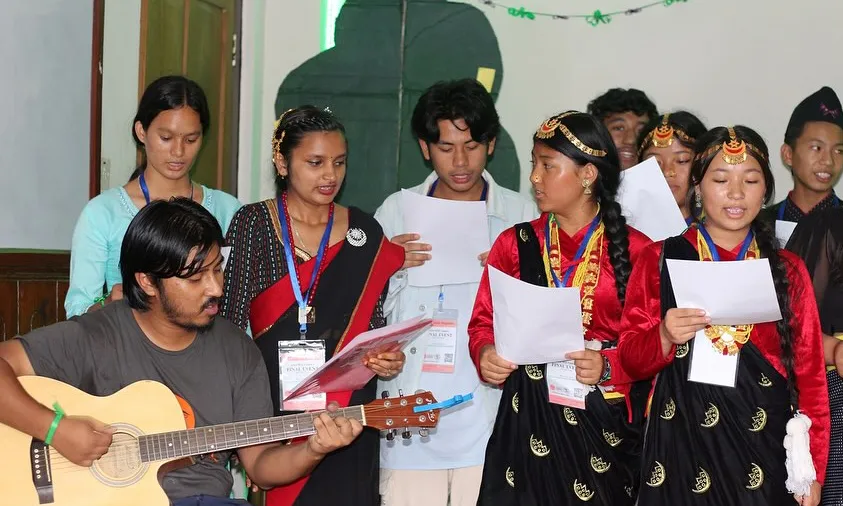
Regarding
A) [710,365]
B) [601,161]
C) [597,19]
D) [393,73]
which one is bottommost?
[710,365]

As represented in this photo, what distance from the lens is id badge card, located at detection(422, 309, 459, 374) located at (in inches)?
136

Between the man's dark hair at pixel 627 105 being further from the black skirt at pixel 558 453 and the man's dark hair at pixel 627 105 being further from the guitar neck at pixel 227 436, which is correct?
the guitar neck at pixel 227 436

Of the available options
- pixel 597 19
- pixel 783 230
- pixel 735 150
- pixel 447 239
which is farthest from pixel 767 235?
pixel 597 19

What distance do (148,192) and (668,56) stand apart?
3.06 meters

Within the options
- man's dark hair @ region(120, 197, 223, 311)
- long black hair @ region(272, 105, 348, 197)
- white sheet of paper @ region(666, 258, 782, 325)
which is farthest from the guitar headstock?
long black hair @ region(272, 105, 348, 197)

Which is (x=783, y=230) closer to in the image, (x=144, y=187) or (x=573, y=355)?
(x=573, y=355)

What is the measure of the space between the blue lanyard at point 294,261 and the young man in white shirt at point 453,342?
0.33m

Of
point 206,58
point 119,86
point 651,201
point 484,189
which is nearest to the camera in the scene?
point 651,201

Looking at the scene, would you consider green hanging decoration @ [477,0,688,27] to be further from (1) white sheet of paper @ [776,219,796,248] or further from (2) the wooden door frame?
(1) white sheet of paper @ [776,219,796,248]

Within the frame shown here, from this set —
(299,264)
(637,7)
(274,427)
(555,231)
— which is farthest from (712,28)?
(274,427)

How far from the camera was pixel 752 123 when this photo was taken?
5.16m

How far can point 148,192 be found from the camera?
11.2 feet

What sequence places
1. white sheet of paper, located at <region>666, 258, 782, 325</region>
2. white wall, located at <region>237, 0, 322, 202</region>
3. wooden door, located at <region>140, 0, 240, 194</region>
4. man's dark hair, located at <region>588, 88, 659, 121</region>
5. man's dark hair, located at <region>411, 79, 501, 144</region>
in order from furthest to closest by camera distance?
white wall, located at <region>237, 0, 322, 202</region> < wooden door, located at <region>140, 0, 240, 194</region> < man's dark hair, located at <region>588, 88, 659, 121</region> < man's dark hair, located at <region>411, 79, 501, 144</region> < white sheet of paper, located at <region>666, 258, 782, 325</region>

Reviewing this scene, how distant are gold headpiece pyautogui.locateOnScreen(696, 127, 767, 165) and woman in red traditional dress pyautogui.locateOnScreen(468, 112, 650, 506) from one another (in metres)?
0.38
